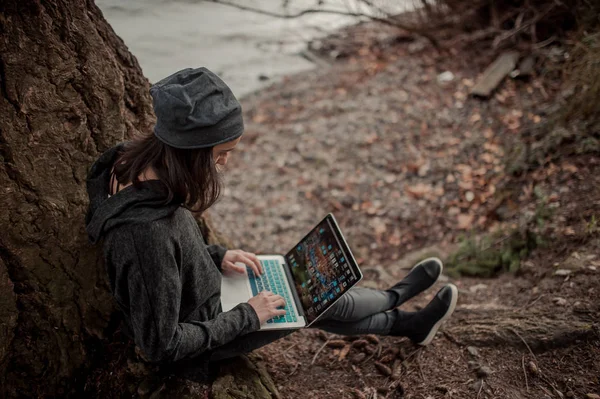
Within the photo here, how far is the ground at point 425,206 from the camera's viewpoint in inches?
100.0

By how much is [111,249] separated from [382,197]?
144 inches

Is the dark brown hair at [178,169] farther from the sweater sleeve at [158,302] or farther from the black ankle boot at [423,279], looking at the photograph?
the black ankle boot at [423,279]

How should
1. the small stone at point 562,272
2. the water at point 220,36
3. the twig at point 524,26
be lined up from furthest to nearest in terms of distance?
the twig at point 524,26 → the water at point 220,36 → the small stone at point 562,272

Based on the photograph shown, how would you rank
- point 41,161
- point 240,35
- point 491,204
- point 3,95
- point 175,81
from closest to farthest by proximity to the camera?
point 175,81 < point 3,95 < point 41,161 < point 491,204 < point 240,35

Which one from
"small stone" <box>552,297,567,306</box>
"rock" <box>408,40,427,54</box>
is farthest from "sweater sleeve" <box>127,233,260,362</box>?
"rock" <box>408,40,427,54</box>

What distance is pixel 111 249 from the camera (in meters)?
1.78

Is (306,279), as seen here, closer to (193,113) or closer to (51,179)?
(193,113)

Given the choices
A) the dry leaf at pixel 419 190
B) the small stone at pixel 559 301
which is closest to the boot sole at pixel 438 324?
the small stone at pixel 559 301

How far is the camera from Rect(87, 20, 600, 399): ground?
2.54 metres

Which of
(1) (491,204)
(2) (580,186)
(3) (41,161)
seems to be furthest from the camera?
(1) (491,204)

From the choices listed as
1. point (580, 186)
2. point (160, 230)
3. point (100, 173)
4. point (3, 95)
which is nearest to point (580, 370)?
point (580, 186)

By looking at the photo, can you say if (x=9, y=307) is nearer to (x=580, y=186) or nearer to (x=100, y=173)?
(x=100, y=173)

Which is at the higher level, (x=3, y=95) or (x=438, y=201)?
(x=3, y=95)

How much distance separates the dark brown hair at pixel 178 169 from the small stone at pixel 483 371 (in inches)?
67.7
